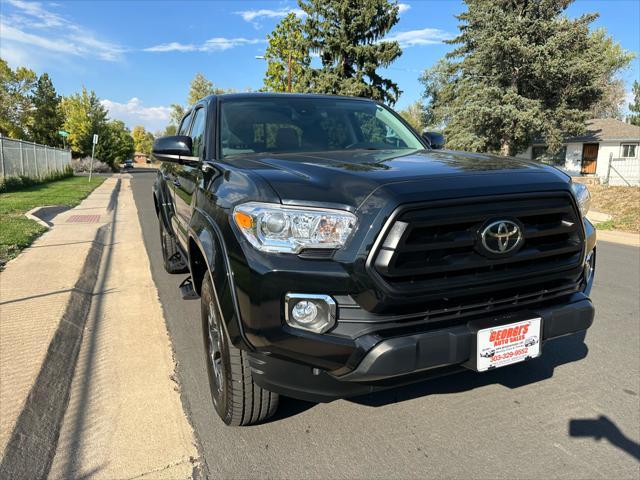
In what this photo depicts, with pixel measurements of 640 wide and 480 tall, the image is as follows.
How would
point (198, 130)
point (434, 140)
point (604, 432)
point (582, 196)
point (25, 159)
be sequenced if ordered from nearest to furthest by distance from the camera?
point (604, 432) < point (582, 196) < point (198, 130) < point (434, 140) < point (25, 159)

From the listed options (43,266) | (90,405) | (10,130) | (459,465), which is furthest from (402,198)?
(10,130)

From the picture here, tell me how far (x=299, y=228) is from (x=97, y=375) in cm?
215

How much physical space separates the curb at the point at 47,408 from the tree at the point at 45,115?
2320 inches

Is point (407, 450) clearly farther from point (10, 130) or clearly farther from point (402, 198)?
point (10, 130)

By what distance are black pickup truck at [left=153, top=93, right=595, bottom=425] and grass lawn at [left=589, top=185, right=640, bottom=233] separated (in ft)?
35.7

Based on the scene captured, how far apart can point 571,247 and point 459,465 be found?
1248 mm

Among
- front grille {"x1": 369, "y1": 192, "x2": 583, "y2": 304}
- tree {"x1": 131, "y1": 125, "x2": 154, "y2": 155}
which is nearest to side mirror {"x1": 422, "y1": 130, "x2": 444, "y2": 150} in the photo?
front grille {"x1": 369, "y1": 192, "x2": 583, "y2": 304}

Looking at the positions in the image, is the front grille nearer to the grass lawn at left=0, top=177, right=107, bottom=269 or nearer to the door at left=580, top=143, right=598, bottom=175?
the grass lawn at left=0, top=177, right=107, bottom=269

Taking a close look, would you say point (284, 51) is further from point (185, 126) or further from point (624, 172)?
point (185, 126)

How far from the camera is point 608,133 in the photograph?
33.7 m

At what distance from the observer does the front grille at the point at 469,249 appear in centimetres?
203

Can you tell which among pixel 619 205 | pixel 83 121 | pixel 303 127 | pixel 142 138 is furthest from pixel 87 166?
pixel 142 138

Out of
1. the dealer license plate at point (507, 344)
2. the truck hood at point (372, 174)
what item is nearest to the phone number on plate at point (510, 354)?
the dealer license plate at point (507, 344)

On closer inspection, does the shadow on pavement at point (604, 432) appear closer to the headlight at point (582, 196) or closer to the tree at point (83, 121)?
the headlight at point (582, 196)
